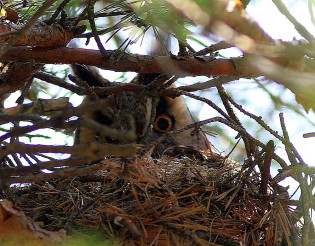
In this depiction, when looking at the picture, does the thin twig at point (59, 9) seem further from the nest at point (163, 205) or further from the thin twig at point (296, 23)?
the thin twig at point (296, 23)

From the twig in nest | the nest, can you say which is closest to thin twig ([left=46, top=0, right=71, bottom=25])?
the nest

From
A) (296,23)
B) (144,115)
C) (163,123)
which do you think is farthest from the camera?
(163,123)

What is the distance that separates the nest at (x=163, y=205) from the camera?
1.23m

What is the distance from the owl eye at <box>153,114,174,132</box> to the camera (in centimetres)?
254

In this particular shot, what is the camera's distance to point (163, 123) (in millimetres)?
2561

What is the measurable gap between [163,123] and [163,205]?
4.30ft

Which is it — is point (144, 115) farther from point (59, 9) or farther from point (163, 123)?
point (59, 9)

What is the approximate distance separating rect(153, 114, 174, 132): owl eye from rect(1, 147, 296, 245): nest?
84 cm

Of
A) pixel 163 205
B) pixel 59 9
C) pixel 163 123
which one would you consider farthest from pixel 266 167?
pixel 163 123

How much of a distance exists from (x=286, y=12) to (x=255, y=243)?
0.71 meters

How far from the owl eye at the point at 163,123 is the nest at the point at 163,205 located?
84cm

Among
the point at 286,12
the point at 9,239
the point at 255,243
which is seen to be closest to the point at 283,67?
the point at 286,12

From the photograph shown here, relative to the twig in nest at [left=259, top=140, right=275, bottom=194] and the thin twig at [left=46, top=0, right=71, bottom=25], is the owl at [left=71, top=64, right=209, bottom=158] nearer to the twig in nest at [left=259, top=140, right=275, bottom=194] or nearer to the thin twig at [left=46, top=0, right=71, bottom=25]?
the twig in nest at [left=259, top=140, right=275, bottom=194]

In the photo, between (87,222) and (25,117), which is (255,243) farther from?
(25,117)
